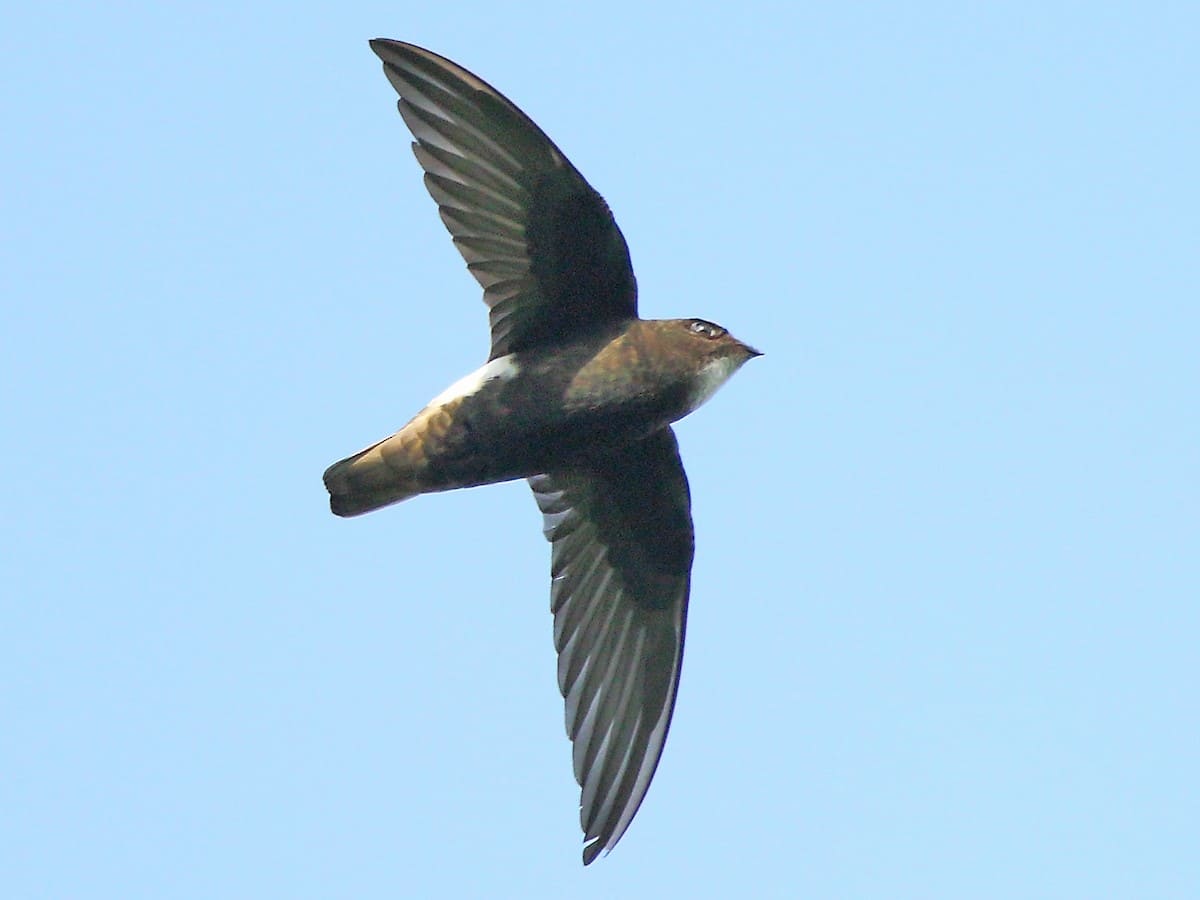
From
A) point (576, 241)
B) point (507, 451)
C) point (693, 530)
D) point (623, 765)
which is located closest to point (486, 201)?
point (576, 241)

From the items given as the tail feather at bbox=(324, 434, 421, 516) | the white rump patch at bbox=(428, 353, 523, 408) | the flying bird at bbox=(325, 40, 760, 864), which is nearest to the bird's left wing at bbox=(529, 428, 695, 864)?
the flying bird at bbox=(325, 40, 760, 864)

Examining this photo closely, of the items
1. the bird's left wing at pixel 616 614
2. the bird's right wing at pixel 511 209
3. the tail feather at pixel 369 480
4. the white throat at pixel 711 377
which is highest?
the bird's right wing at pixel 511 209

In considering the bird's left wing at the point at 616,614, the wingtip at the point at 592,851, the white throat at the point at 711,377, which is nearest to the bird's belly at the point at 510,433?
the white throat at the point at 711,377

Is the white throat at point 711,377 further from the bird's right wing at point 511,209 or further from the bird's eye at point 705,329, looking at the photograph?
the bird's right wing at point 511,209

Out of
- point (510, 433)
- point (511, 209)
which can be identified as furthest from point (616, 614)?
point (511, 209)

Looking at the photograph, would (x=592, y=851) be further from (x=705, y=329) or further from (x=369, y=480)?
(x=705, y=329)

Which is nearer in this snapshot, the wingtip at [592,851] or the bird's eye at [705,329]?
the bird's eye at [705,329]

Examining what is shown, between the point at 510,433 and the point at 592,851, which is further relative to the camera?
the point at 592,851
